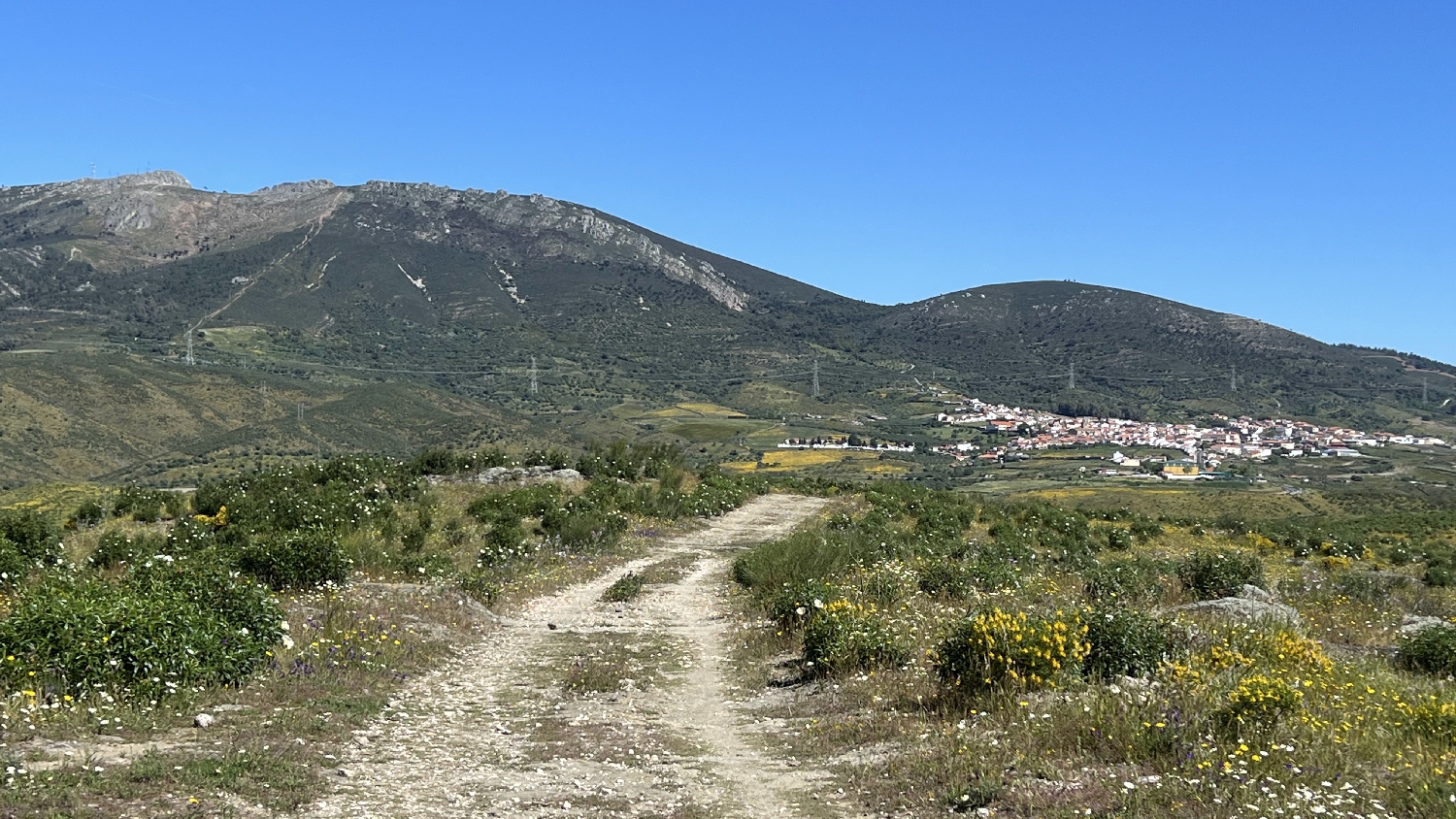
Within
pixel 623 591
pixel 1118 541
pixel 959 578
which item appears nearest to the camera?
pixel 959 578

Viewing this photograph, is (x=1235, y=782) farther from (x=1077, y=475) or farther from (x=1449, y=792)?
(x=1077, y=475)

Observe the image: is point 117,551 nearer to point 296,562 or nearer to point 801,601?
point 296,562

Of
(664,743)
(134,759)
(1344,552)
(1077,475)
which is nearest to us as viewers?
(134,759)

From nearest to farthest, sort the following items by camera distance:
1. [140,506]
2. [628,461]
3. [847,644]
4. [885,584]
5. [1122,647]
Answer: [1122,647] < [847,644] < [885,584] < [140,506] < [628,461]

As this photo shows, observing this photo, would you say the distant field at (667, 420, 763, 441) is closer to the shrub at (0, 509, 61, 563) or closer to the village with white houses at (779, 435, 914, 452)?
the village with white houses at (779, 435, 914, 452)

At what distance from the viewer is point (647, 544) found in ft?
80.2

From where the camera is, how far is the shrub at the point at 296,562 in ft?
45.6

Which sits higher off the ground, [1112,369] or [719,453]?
[1112,369]

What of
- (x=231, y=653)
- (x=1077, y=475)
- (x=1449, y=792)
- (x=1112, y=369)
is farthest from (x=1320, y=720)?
(x=1112, y=369)

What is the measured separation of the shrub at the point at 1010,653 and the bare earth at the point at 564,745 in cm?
185

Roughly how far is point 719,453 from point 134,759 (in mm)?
101161

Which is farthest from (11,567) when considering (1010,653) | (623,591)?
(1010,653)

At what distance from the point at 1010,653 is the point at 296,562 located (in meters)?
10.4

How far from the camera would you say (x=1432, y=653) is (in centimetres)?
1052
